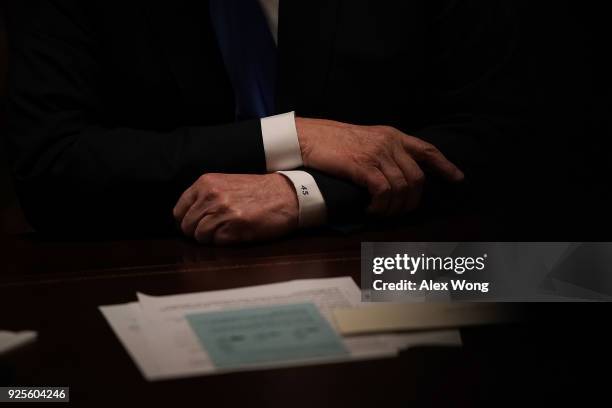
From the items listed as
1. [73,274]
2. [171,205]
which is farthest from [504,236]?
[73,274]

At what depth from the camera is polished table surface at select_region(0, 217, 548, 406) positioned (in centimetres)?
92

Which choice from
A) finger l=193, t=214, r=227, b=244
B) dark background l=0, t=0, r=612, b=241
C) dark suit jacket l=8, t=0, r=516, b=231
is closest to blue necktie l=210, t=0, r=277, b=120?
dark suit jacket l=8, t=0, r=516, b=231

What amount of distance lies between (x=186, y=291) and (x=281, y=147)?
0.45m

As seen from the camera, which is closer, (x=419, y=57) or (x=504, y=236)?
(x=504, y=236)

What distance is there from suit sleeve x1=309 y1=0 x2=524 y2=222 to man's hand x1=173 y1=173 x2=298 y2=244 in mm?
365

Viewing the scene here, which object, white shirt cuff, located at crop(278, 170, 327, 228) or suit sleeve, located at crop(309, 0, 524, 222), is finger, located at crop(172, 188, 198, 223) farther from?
suit sleeve, located at crop(309, 0, 524, 222)

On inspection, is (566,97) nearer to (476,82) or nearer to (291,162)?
(476,82)

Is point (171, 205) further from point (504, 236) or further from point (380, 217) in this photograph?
point (504, 236)

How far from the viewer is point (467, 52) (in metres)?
1.77

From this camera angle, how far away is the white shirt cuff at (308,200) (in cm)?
149

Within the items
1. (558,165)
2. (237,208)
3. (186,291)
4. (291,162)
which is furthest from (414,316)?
(558,165)

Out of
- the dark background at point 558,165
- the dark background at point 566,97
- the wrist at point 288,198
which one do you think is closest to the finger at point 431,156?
the dark background at point 558,165

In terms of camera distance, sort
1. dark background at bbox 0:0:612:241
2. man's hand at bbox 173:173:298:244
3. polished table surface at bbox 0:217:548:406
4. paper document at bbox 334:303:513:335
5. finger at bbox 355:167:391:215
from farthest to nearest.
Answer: dark background at bbox 0:0:612:241 < finger at bbox 355:167:391:215 < man's hand at bbox 173:173:298:244 < paper document at bbox 334:303:513:335 < polished table surface at bbox 0:217:548:406

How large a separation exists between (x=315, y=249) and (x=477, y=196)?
1.46ft
